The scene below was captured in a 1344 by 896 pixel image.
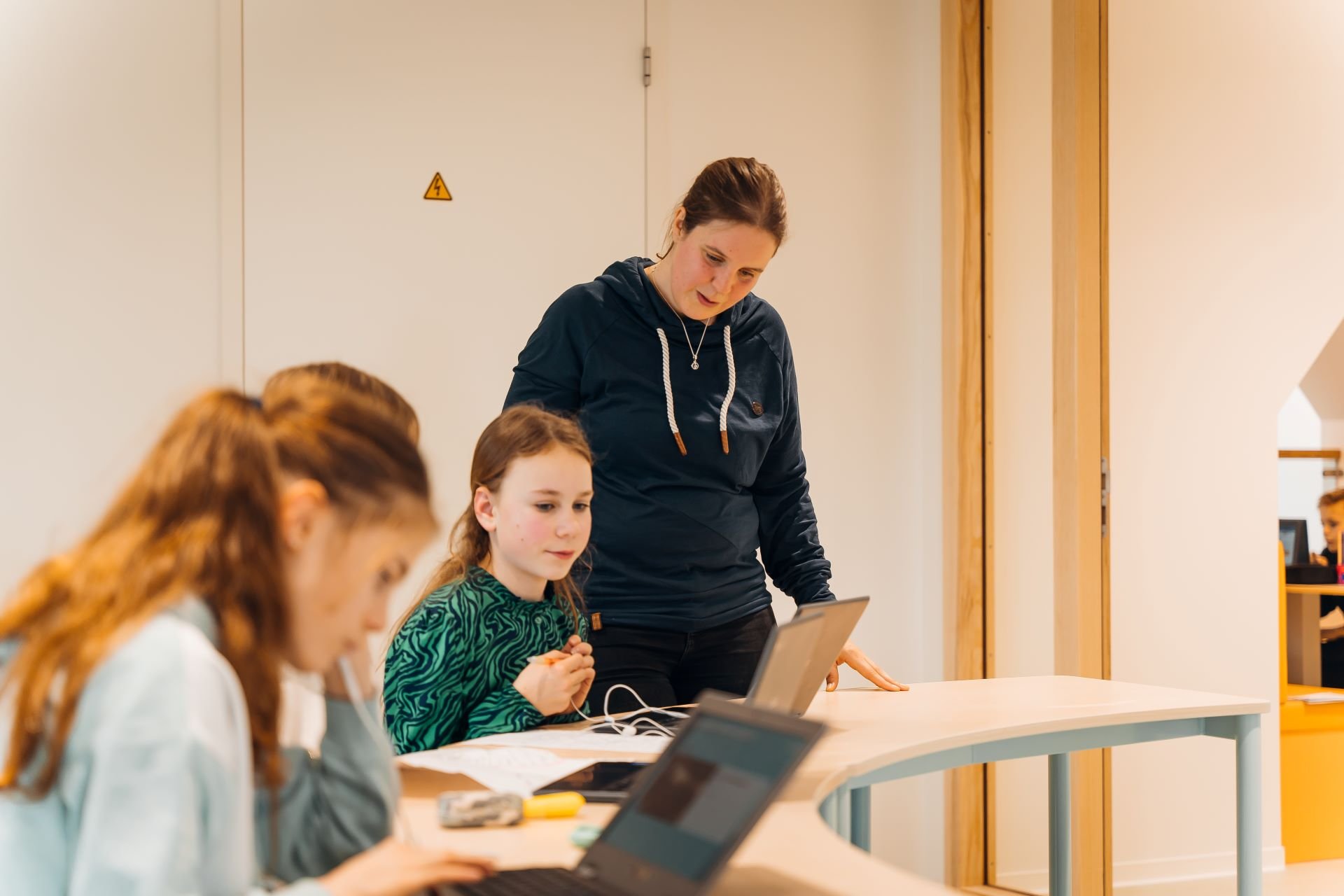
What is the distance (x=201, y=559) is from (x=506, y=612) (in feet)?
3.00

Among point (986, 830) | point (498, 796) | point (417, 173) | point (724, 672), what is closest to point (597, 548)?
point (724, 672)

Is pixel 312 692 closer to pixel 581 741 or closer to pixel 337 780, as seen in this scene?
pixel 337 780

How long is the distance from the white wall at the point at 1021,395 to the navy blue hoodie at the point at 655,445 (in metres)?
1.34

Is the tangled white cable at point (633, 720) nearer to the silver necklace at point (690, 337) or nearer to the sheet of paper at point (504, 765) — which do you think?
the sheet of paper at point (504, 765)

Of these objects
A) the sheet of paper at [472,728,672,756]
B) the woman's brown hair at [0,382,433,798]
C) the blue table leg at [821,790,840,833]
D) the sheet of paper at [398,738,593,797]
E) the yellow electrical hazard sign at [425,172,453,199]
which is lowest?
the blue table leg at [821,790,840,833]

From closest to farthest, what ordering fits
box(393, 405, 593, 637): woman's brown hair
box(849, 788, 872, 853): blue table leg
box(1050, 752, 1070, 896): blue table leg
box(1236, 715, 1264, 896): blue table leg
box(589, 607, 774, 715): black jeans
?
box(393, 405, 593, 637): woman's brown hair
box(589, 607, 774, 715): black jeans
box(1236, 715, 1264, 896): blue table leg
box(849, 788, 872, 853): blue table leg
box(1050, 752, 1070, 896): blue table leg

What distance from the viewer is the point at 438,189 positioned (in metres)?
3.04

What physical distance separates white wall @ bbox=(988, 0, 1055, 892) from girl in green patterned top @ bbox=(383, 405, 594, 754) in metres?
1.74

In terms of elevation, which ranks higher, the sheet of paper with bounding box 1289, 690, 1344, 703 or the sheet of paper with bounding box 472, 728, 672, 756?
the sheet of paper with bounding box 472, 728, 672, 756

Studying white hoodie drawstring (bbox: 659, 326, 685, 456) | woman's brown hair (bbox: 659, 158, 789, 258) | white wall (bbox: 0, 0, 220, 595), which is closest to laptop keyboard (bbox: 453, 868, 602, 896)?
white hoodie drawstring (bbox: 659, 326, 685, 456)

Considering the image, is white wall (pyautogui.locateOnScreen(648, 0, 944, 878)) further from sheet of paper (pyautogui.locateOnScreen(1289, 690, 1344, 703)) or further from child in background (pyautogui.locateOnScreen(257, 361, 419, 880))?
child in background (pyautogui.locateOnScreen(257, 361, 419, 880))

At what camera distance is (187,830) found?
0.75 meters

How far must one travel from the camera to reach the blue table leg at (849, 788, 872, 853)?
2.27m

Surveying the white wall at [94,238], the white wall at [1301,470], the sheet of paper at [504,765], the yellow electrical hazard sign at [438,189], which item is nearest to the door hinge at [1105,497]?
the white wall at [1301,470]
